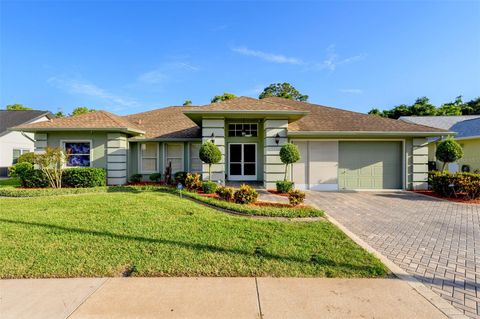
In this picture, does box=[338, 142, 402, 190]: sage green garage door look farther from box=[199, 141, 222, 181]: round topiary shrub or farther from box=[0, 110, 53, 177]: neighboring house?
box=[0, 110, 53, 177]: neighboring house

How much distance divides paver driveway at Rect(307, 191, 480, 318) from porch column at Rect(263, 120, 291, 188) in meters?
1.94

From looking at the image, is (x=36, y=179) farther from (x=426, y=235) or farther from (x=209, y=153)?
(x=426, y=235)

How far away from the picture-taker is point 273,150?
10.9 meters

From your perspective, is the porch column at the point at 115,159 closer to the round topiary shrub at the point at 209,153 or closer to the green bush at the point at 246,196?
the round topiary shrub at the point at 209,153

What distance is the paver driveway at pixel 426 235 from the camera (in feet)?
11.0

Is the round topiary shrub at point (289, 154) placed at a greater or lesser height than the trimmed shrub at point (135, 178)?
greater

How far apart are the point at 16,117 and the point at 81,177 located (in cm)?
1844

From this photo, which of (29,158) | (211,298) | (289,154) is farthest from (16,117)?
(211,298)

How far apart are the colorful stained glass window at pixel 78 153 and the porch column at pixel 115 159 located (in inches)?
46.3

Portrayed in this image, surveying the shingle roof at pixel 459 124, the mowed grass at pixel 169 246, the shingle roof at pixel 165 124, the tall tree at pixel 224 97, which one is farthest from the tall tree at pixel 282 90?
the mowed grass at pixel 169 246

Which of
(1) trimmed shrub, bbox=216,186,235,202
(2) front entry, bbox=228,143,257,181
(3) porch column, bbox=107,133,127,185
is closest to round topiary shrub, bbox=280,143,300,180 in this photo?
(2) front entry, bbox=228,143,257,181

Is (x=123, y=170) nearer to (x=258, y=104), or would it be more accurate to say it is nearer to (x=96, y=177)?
(x=96, y=177)

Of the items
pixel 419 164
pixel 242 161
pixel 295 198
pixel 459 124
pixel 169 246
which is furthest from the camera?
pixel 459 124

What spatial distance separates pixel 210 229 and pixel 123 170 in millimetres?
8959
